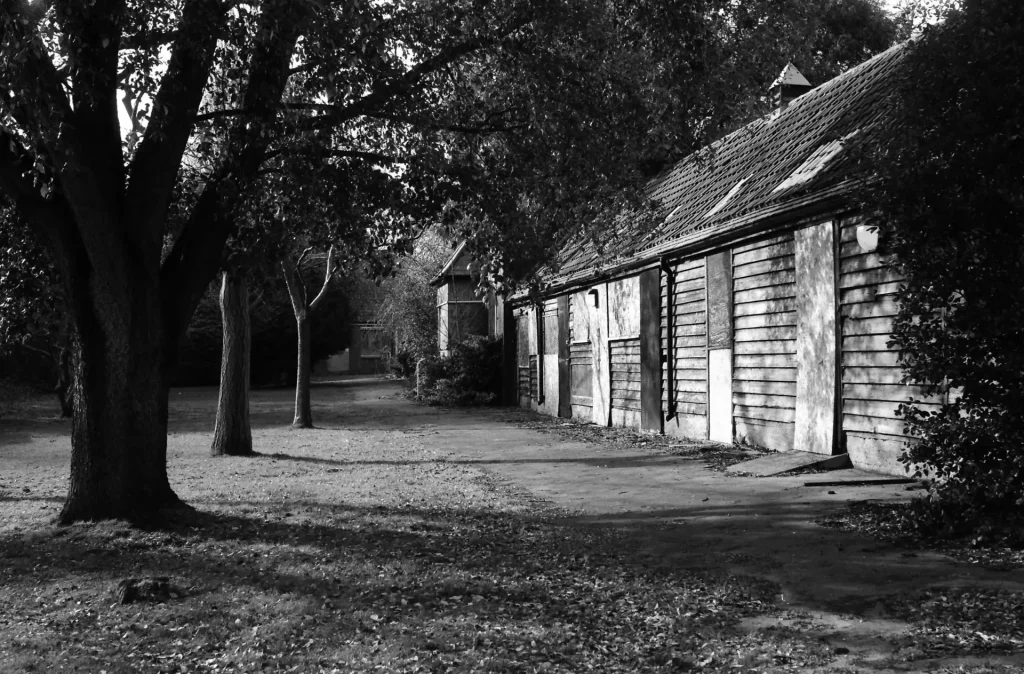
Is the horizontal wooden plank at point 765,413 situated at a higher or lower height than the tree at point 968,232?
lower

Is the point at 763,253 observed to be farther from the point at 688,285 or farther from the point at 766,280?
the point at 688,285

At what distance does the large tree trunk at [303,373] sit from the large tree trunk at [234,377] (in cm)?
479

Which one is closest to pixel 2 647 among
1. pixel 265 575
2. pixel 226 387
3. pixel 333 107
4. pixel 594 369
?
pixel 265 575

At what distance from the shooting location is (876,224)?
8141 mm

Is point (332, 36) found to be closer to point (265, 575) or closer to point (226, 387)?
point (265, 575)

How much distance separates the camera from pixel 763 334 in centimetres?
1403

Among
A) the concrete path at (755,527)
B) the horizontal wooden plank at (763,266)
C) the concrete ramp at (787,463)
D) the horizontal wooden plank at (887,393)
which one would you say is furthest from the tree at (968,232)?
the horizontal wooden plank at (763,266)

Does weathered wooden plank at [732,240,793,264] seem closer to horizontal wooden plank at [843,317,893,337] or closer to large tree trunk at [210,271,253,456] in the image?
horizontal wooden plank at [843,317,893,337]

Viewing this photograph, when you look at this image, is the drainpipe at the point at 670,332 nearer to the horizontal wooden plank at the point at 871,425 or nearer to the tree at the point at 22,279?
Result: the horizontal wooden plank at the point at 871,425

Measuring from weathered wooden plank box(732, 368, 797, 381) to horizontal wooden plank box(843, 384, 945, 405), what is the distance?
144 centimetres

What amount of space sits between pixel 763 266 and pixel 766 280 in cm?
22

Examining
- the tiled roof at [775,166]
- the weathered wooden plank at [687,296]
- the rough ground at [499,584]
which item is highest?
the tiled roof at [775,166]

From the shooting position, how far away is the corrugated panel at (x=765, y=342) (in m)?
13.4

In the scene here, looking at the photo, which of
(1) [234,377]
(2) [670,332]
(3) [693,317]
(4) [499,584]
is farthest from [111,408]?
(2) [670,332]
